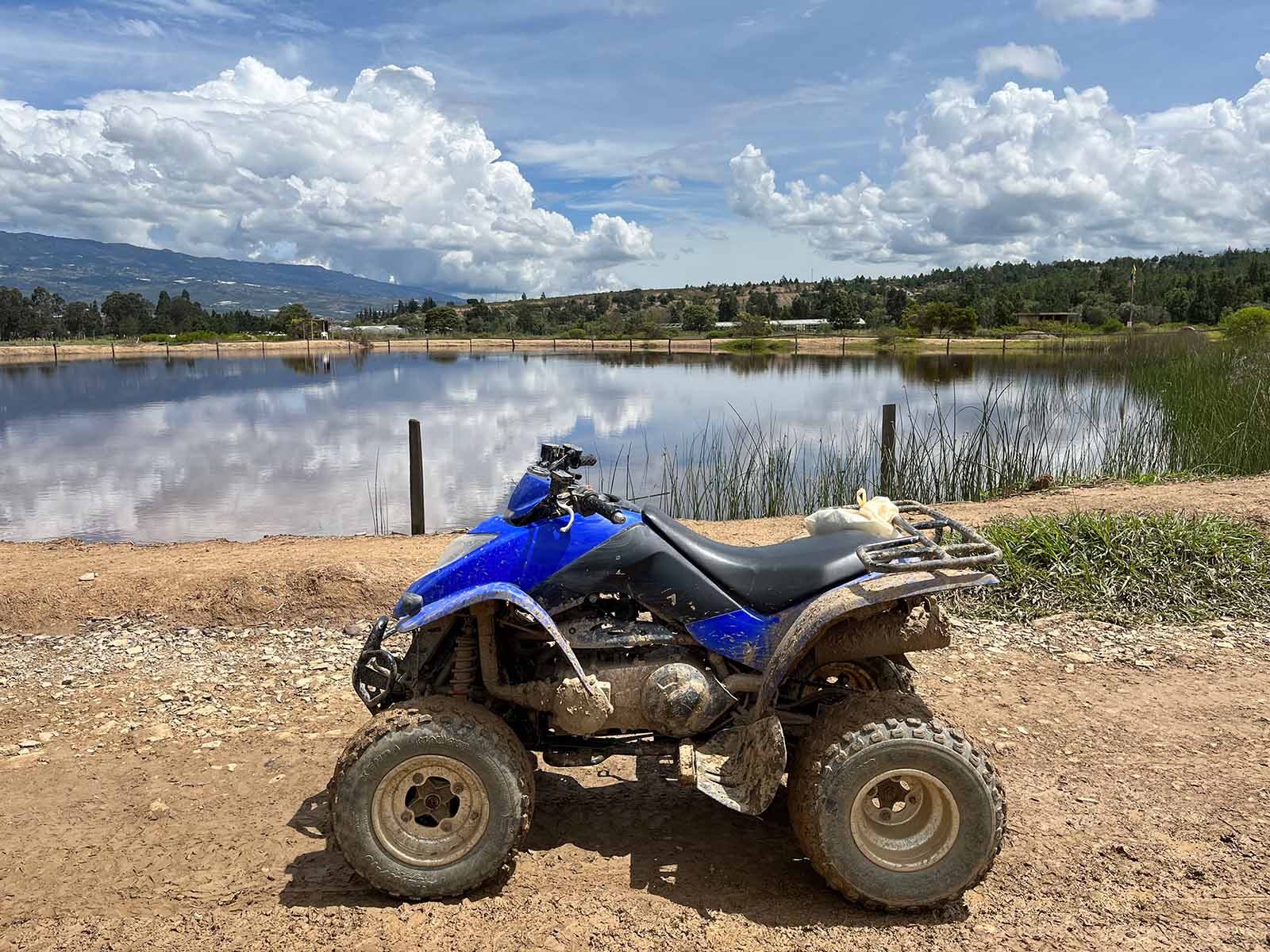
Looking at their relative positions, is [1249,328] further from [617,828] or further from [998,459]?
[617,828]

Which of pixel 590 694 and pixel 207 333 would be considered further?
pixel 207 333

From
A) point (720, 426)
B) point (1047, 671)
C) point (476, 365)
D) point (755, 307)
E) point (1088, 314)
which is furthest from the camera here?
point (755, 307)

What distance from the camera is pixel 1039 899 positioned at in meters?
3.29

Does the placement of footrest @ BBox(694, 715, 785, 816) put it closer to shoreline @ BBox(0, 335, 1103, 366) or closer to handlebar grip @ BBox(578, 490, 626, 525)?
handlebar grip @ BBox(578, 490, 626, 525)

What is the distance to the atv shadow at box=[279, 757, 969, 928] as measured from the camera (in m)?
3.26

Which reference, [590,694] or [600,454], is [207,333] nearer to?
[600,454]

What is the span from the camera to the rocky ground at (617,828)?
3129 mm

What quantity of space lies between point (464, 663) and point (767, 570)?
1.19 m

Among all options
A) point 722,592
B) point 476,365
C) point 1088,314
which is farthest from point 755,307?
point 722,592

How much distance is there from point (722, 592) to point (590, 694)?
596 mm

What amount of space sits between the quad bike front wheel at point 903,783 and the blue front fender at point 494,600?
896 millimetres

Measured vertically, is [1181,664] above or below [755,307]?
below

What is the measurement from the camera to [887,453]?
448 inches

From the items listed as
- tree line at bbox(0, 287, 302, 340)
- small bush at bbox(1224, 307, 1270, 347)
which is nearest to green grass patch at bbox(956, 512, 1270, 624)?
small bush at bbox(1224, 307, 1270, 347)
